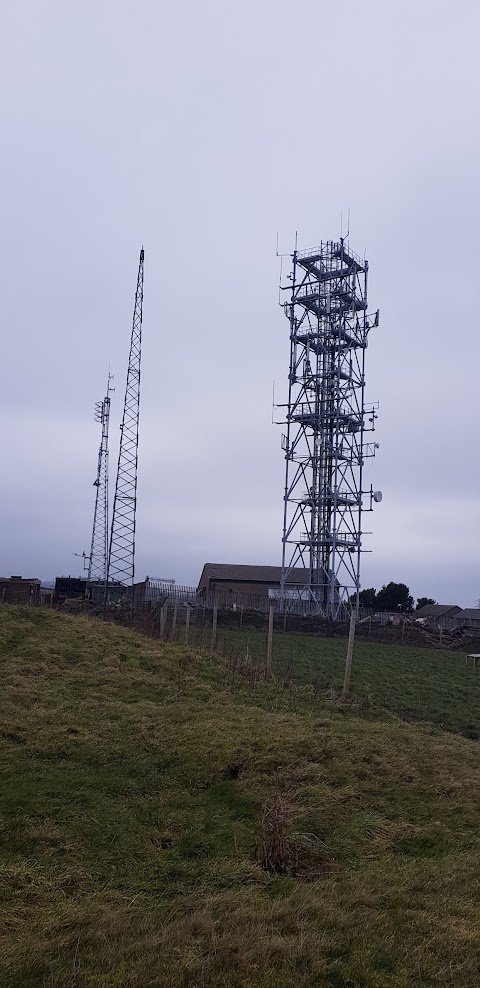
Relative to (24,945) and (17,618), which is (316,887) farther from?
(17,618)

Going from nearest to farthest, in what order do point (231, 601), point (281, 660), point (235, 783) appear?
point (235, 783), point (281, 660), point (231, 601)

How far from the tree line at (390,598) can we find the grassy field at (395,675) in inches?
1538

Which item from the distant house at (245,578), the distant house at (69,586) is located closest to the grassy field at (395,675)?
the distant house at (69,586)

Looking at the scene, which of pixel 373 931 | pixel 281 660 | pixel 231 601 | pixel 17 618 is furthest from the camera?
pixel 231 601

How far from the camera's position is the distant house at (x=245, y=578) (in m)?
62.2

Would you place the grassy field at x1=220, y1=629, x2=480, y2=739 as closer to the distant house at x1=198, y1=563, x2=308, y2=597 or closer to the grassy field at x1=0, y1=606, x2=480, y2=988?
the grassy field at x1=0, y1=606, x2=480, y2=988

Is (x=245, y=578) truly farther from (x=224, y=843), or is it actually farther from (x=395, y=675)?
(x=224, y=843)

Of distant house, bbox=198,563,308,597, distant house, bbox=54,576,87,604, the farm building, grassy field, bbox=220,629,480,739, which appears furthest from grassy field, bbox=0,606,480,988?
distant house, bbox=198,563,308,597

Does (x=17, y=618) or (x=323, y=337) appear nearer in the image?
(x=17, y=618)

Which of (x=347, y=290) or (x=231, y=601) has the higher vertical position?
(x=347, y=290)

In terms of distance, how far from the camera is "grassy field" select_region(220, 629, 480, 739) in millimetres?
15242

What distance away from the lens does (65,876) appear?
6.03 meters

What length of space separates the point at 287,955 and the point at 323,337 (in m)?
43.7

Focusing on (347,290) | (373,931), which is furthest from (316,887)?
(347,290)
